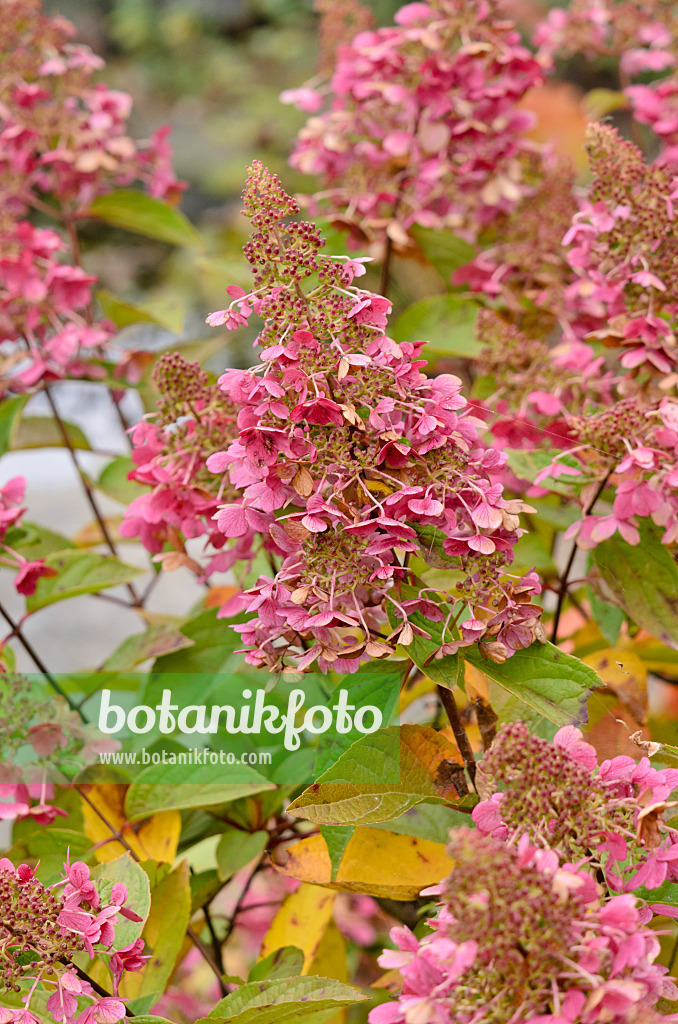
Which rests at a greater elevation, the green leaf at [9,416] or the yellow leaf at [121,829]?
the green leaf at [9,416]

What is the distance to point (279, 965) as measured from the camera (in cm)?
67

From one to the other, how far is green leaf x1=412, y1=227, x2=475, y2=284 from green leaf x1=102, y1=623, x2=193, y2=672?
0.50m

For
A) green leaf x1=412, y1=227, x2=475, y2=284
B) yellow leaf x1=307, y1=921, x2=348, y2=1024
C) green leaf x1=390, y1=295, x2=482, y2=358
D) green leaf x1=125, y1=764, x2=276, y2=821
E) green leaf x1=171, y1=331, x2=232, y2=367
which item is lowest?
yellow leaf x1=307, y1=921, x2=348, y2=1024

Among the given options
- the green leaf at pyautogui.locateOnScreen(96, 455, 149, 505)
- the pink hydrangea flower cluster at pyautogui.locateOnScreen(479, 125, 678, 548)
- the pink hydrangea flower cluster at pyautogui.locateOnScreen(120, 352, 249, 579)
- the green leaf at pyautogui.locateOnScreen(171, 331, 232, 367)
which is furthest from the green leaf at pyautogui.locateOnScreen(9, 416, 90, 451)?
the pink hydrangea flower cluster at pyautogui.locateOnScreen(479, 125, 678, 548)

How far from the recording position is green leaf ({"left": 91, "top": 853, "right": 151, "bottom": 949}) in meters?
0.55

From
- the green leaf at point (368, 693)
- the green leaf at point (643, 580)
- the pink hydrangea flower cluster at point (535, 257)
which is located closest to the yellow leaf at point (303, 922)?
the green leaf at point (368, 693)

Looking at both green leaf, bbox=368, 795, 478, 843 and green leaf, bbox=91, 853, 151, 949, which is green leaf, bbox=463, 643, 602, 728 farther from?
green leaf, bbox=91, 853, 151, 949

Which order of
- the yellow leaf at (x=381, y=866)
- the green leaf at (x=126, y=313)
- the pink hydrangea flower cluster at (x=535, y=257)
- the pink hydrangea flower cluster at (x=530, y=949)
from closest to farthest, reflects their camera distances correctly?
the pink hydrangea flower cluster at (x=530, y=949) < the yellow leaf at (x=381, y=866) < the pink hydrangea flower cluster at (x=535, y=257) < the green leaf at (x=126, y=313)

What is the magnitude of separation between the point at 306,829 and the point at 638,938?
434mm

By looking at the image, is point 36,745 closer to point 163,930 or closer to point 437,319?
point 163,930

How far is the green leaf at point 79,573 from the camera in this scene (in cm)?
81

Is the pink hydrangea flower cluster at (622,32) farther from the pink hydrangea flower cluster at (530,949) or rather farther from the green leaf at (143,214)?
the pink hydrangea flower cluster at (530,949)

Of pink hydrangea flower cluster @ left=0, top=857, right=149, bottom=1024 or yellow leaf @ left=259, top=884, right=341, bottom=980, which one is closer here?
pink hydrangea flower cluster @ left=0, top=857, right=149, bottom=1024

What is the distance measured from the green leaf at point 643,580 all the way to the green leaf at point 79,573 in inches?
15.5
